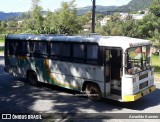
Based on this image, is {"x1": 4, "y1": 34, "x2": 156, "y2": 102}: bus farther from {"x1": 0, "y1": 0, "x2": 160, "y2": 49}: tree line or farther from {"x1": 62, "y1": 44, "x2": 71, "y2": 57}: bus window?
{"x1": 0, "y1": 0, "x2": 160, "y2": 49}: tree line

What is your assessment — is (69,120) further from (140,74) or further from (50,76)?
(50,76)

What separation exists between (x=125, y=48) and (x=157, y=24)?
2414 centimetres

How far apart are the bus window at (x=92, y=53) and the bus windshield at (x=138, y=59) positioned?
4.97 feet

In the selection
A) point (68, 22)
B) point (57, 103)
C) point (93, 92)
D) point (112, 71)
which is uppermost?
point (68, 22)

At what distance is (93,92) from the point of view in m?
12.0

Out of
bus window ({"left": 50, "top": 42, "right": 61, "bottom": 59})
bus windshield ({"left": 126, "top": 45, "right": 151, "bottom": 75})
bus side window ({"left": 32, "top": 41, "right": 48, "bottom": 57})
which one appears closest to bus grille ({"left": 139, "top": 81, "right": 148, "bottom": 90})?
bus windshield ({"left": 126, "top": 45, "right": 151, "bottom": 75})

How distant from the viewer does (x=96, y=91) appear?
11852mm

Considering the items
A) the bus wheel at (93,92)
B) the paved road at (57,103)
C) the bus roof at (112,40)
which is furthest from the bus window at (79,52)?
the paved road at (57,103)

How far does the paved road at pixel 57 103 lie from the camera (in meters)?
11.0

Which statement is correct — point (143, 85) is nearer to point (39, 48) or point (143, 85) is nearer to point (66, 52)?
point (66, 52)

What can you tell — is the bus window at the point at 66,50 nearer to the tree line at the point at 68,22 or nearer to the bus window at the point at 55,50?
the bus window at the point at 55,50

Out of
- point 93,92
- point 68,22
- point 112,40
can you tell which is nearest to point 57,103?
point 93,92

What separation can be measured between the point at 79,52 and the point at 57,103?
2.47m

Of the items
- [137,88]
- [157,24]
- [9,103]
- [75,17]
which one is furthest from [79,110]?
[75,17]
